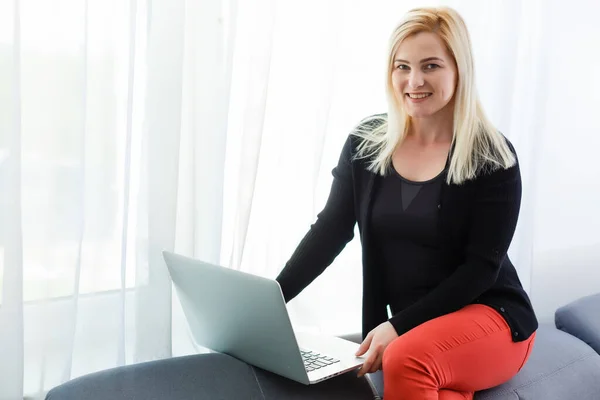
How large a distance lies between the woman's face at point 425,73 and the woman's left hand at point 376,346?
50 centimetres

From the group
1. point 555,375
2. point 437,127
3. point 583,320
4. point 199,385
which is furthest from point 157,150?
point 583,320

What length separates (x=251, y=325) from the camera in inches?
59.7

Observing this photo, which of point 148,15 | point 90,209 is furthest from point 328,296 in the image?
point 148,15

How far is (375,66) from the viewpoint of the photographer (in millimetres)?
2178

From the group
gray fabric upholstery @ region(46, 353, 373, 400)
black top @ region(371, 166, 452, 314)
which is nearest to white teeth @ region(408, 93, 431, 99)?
black top @ region(371, 166, 452, 314)

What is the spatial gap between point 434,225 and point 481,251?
4.6 inches

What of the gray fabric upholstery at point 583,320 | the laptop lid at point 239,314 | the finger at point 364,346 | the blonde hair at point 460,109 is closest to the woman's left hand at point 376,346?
the finger at point 364,346

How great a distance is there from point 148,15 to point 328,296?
3.19ft

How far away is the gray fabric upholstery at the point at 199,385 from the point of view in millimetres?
1525

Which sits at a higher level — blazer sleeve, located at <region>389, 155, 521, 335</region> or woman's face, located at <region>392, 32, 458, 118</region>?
woman's face, located at <region>392, 32, 458, 118</region>

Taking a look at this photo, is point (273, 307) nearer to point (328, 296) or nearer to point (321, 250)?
point (321, 250)

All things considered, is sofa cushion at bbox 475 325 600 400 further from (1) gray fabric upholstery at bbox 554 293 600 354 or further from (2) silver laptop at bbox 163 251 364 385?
(2) silver laptop at bbox 163 251 364 385

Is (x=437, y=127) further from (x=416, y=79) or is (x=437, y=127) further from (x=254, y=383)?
(x=254, y=383)

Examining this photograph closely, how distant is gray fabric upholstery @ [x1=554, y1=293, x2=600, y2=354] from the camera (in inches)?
81.7
